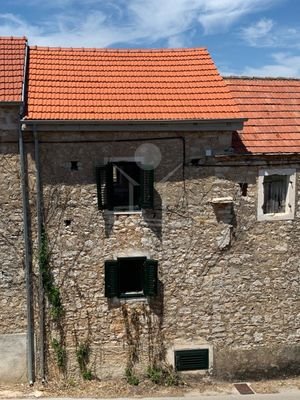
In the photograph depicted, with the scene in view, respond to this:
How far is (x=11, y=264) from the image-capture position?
1018 cm

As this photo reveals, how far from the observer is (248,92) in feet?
40.0

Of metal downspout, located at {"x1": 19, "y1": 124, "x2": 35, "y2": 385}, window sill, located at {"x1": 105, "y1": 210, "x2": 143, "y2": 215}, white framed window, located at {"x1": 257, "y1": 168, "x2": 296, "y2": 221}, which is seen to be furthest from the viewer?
white framed window, located at {"x1": 257, "y1": 168, "x2": 296, "y2": 221}

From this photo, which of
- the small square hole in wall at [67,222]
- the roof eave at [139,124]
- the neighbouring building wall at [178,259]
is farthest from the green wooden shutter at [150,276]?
the roof eave at [139,124]

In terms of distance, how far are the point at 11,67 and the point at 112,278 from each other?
5.27 metres

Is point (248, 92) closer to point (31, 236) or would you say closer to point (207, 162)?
point (207, 162)

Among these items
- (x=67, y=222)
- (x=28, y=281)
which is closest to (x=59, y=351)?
(x=28, y=281)

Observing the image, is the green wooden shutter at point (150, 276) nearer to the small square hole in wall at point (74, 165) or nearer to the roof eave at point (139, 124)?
the small square hole in wall at point (74, 165)

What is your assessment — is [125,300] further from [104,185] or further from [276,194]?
[276,194]

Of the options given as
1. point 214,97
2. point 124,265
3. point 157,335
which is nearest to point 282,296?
point 157,335

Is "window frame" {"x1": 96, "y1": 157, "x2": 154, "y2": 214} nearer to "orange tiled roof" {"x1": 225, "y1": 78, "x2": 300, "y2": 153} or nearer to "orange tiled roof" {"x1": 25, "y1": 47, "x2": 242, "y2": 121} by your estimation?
"orange tiled roof" {"x1": 25, "y1": 47, "x2": 242, "y2": 121}

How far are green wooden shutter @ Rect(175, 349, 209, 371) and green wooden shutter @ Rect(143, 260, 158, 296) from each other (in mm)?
1729

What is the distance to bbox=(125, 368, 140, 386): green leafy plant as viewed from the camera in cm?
1064

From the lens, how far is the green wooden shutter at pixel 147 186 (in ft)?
33.2

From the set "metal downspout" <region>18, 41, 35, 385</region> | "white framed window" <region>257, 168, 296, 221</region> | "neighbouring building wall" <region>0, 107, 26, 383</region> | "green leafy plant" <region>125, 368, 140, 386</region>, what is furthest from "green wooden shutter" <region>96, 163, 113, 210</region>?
"green leafy plant" <region>125, 368, 140, 386</region>
